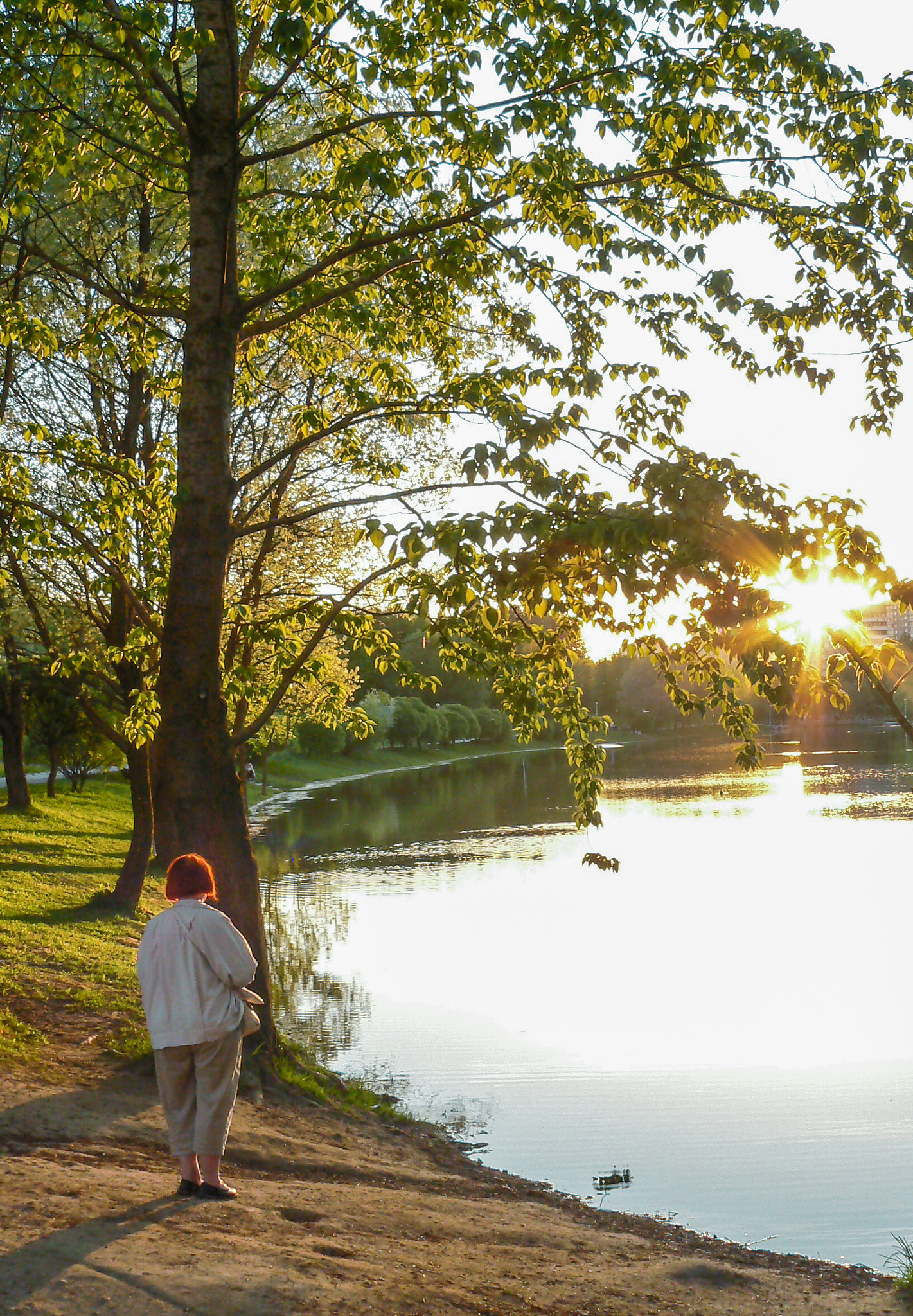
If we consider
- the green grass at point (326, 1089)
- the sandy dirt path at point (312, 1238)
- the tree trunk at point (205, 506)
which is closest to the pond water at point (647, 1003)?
the green grass at point (326, 1089)

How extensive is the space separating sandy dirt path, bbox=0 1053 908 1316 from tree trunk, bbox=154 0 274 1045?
2.17 meters

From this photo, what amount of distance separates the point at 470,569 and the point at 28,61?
8.80 m

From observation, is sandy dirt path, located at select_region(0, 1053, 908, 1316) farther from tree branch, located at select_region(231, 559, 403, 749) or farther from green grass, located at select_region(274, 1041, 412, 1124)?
tree branch, located at select_region(231, 559, 403, 749)

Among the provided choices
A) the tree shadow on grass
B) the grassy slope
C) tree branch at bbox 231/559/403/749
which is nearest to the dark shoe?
the grassy slope

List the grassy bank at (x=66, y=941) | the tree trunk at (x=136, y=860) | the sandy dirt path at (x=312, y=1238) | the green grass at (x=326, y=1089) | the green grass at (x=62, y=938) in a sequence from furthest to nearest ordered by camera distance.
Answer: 1. the tree trunk at (x=136, y=860)
2. the green grass at (x=62, y=938)
3. the grassy bank at (x=66, y=941)
4. the green grass at (x=326, y=1089)
5. the sandy dirt path at (x=312, y=1238)

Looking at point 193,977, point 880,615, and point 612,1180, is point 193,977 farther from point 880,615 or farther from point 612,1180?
point 612,1180

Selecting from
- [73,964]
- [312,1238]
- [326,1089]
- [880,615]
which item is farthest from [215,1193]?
[73,964]

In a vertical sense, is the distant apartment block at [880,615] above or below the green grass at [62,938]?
above

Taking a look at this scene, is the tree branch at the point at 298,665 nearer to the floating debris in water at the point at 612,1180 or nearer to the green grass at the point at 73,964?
the green grass at the point at 73,964

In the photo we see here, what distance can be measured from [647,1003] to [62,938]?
7.81 meters

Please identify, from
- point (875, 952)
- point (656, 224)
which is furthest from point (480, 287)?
point (875, 952)

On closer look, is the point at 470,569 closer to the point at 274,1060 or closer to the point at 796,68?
the point at 796,68

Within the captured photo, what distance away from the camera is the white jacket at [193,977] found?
6395 mm

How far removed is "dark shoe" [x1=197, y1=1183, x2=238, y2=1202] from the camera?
655 centimetres
